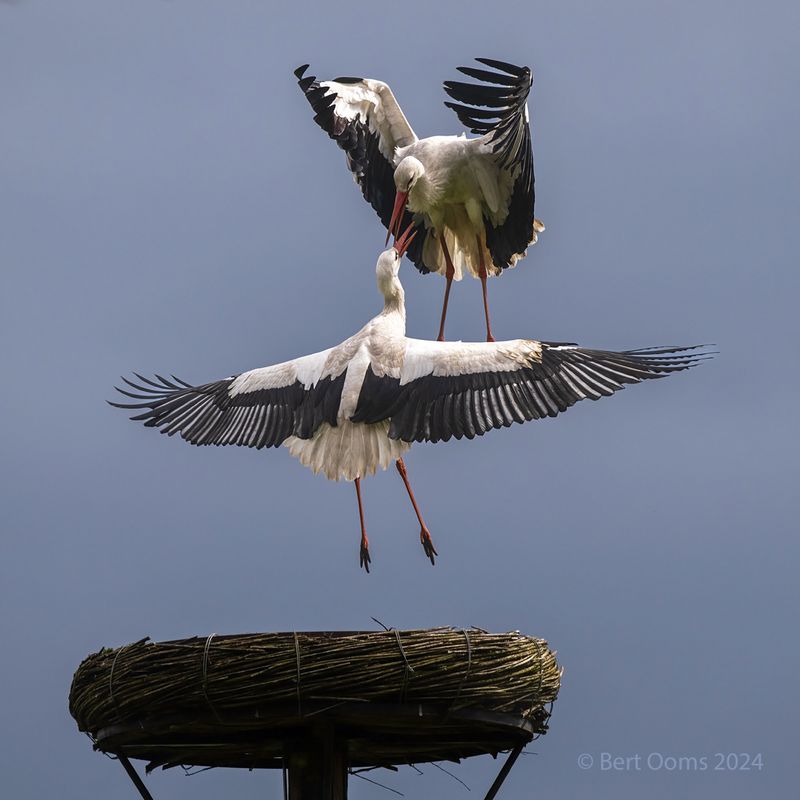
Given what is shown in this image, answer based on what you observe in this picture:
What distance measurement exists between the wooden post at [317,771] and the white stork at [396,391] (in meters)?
1.10

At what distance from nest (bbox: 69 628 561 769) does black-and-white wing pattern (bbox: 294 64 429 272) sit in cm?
368

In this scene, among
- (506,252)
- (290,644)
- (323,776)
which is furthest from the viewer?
(506,252)

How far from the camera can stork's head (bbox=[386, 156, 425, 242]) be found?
308 inches

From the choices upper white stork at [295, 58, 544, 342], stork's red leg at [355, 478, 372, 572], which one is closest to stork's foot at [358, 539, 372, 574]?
stork's red leg at [355, 478, 372, 572]

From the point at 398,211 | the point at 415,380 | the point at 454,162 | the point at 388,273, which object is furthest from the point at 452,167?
the point at 415,380

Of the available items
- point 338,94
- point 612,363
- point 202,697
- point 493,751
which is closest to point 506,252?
point 338,94

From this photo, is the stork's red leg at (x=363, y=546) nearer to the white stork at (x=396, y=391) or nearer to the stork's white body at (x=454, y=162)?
the white stork at (x=396, y=391)

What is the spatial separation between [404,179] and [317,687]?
3303mm

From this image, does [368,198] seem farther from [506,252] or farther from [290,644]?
[290,644]

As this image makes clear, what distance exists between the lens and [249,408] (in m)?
6.91

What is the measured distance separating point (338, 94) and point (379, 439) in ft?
9.88

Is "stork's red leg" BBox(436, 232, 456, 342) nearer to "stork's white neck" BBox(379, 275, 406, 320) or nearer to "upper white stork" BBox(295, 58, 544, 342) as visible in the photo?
"upper white stork" BBox(295, 58, 544, 342)

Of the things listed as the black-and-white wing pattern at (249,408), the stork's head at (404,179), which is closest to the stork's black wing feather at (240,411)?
the black-and-white wing pattern at (249,408)

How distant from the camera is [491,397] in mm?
6520
